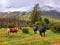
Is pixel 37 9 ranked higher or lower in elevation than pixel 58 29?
higher

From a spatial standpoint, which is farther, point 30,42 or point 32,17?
point 32,17

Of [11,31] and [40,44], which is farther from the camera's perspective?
[11,31]

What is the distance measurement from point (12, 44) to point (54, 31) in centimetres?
1778

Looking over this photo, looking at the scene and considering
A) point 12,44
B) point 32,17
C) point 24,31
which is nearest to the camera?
point 12,44

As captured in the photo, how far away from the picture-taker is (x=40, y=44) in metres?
31.1

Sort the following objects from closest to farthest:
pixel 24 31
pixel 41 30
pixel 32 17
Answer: pixel 41 30, pixel 24 31, pixel 32 17

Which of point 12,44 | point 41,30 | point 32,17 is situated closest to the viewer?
point 12,44

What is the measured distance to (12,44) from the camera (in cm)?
3052

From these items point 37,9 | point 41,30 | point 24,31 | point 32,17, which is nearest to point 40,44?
point 41,30

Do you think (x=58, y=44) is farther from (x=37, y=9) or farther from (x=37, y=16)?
(x=37, y=9)

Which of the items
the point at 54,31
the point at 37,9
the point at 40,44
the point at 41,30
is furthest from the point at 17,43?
the point at 37,9

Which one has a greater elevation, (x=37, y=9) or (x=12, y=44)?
(x=37, y=9)

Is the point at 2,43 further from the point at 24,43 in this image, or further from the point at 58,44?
the point at 58,44

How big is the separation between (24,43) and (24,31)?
42.3 feet
